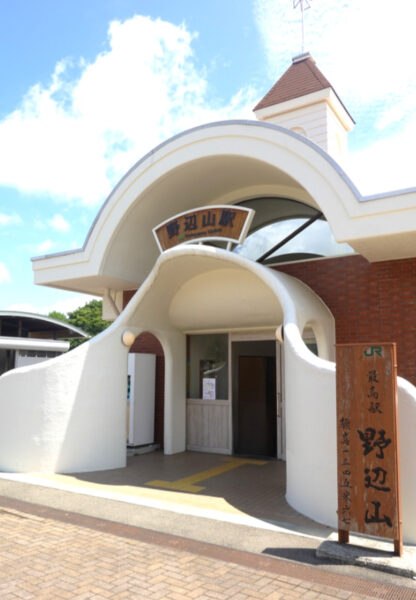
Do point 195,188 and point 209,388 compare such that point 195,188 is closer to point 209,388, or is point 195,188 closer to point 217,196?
point 217,196

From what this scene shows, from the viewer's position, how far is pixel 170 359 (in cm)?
1181

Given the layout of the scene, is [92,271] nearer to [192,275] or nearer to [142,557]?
[192,275]

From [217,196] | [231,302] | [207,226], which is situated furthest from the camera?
[217,196]

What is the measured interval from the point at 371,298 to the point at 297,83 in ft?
31.0

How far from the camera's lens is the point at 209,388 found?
39.5 feet

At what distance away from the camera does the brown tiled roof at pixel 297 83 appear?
15383 mm


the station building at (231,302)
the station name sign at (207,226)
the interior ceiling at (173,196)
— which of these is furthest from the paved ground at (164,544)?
the interior ceiling at (173,196)

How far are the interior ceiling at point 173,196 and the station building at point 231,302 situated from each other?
0.15 ft

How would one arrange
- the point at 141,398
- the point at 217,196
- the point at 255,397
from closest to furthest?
1. the point at 255,397
2. the point at 141,398
3. the point at 217,196

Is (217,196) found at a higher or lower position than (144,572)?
higher

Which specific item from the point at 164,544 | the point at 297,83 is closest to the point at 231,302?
the point at 164,544

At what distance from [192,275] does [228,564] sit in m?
6.99

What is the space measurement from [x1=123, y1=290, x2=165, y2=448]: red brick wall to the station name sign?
327 centimetres

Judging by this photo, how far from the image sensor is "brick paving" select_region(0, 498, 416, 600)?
439 centimetres
